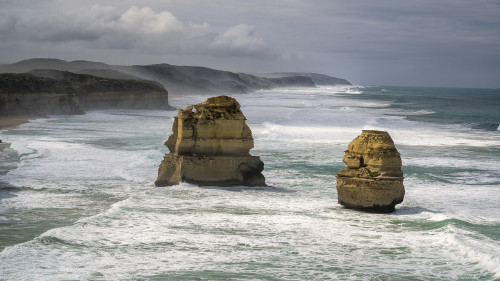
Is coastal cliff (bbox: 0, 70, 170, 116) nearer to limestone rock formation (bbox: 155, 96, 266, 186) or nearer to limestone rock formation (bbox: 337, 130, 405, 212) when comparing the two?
limestone rock formation (bbox: 155, 96, 266, 186)

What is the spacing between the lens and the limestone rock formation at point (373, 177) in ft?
57.3

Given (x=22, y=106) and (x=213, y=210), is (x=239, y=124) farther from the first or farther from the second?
(x=22, y=106)

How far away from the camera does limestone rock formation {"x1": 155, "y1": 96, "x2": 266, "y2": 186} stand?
70.6 ft

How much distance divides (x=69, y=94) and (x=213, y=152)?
161 feet

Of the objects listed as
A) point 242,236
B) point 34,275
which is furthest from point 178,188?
point 34,275

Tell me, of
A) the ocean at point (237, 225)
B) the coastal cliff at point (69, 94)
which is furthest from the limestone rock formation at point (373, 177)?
the coastal cliff at point (69, 94)

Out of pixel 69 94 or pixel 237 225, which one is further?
pixel 69 94

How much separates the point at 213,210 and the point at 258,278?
6.10 metres

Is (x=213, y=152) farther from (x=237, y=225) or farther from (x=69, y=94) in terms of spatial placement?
(x=69, y=94)

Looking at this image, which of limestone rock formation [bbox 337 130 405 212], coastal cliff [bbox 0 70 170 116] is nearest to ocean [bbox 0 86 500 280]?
limestone rock formation [bbox 337 130 405 212]

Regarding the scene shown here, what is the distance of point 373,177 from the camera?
57.5 feet

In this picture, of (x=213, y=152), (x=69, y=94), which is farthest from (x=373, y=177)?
(x=69, y=94)

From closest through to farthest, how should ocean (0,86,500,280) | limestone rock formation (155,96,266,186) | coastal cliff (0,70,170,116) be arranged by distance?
ocean (0,86,500,280)
limestone rock formation (155,96,266,186)
coastal cliff (0,70,170,116)

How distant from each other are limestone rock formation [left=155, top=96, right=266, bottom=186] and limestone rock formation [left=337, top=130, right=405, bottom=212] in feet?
14.4
